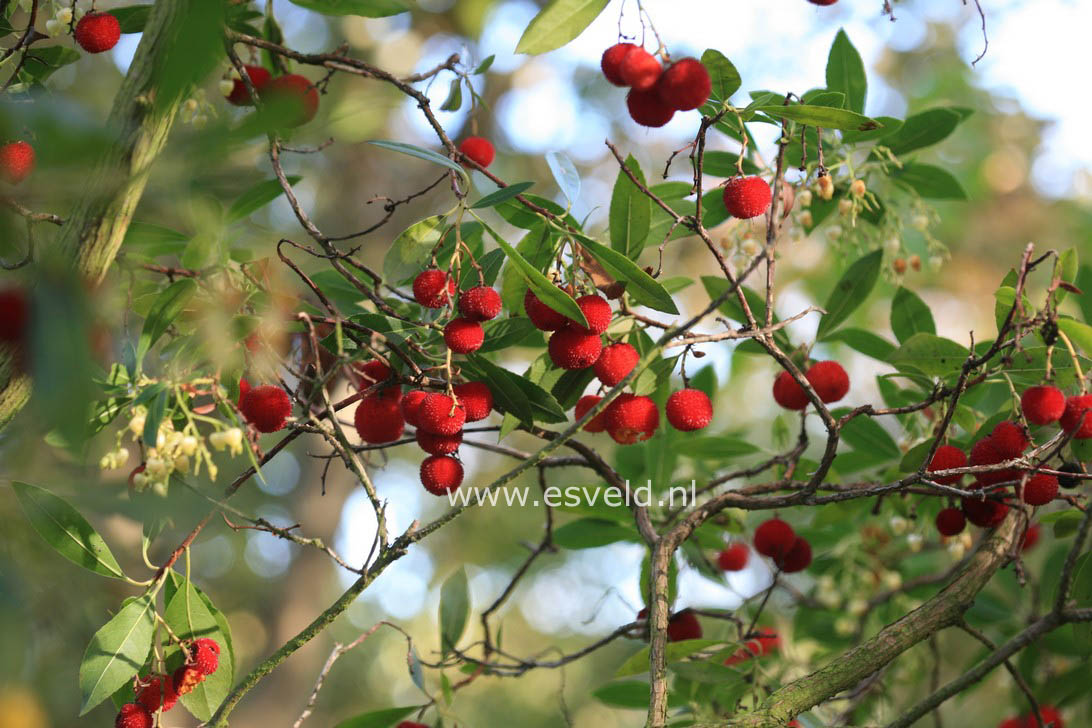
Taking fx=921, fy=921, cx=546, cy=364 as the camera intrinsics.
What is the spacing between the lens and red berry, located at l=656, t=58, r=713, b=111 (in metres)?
0.92

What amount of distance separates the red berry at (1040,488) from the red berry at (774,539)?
412 mm

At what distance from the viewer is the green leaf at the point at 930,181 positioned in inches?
58.2

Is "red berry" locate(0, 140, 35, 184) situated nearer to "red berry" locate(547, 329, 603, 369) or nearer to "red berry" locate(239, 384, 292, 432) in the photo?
"red berry" locate(239, 384, 292, 432)

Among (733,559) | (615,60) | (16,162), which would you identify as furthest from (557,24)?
(733,559)

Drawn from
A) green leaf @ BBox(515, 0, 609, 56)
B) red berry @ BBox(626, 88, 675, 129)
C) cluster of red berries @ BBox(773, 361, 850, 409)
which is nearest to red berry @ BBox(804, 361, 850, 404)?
cluster of red berries @ BBox(773, 361, 850, 409)

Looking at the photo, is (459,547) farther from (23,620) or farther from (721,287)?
(23,620)

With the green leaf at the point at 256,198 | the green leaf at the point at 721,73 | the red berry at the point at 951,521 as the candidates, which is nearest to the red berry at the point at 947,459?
the red berry at the point at 951,521

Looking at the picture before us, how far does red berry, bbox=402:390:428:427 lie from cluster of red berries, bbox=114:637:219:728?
348 millimetres

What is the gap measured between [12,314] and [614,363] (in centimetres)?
63

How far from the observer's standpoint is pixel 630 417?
45.5 inches

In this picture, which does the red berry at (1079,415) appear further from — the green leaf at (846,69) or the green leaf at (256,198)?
the green leaf at (256,198)

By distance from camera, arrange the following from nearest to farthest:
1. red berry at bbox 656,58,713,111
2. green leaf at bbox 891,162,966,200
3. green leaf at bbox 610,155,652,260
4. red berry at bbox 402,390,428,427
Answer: red berry at bbox 656,58,713,111
red berry at bbox 402,390,428,427
green leaf at bbox 610,155,652,260
green leaf at bbox 891,162,966,200

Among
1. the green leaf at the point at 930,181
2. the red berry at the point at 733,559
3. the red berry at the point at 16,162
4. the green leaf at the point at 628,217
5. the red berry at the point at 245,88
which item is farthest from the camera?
the red berry at the point at 733,559

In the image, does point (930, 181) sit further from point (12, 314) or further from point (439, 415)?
point (12, 314)
